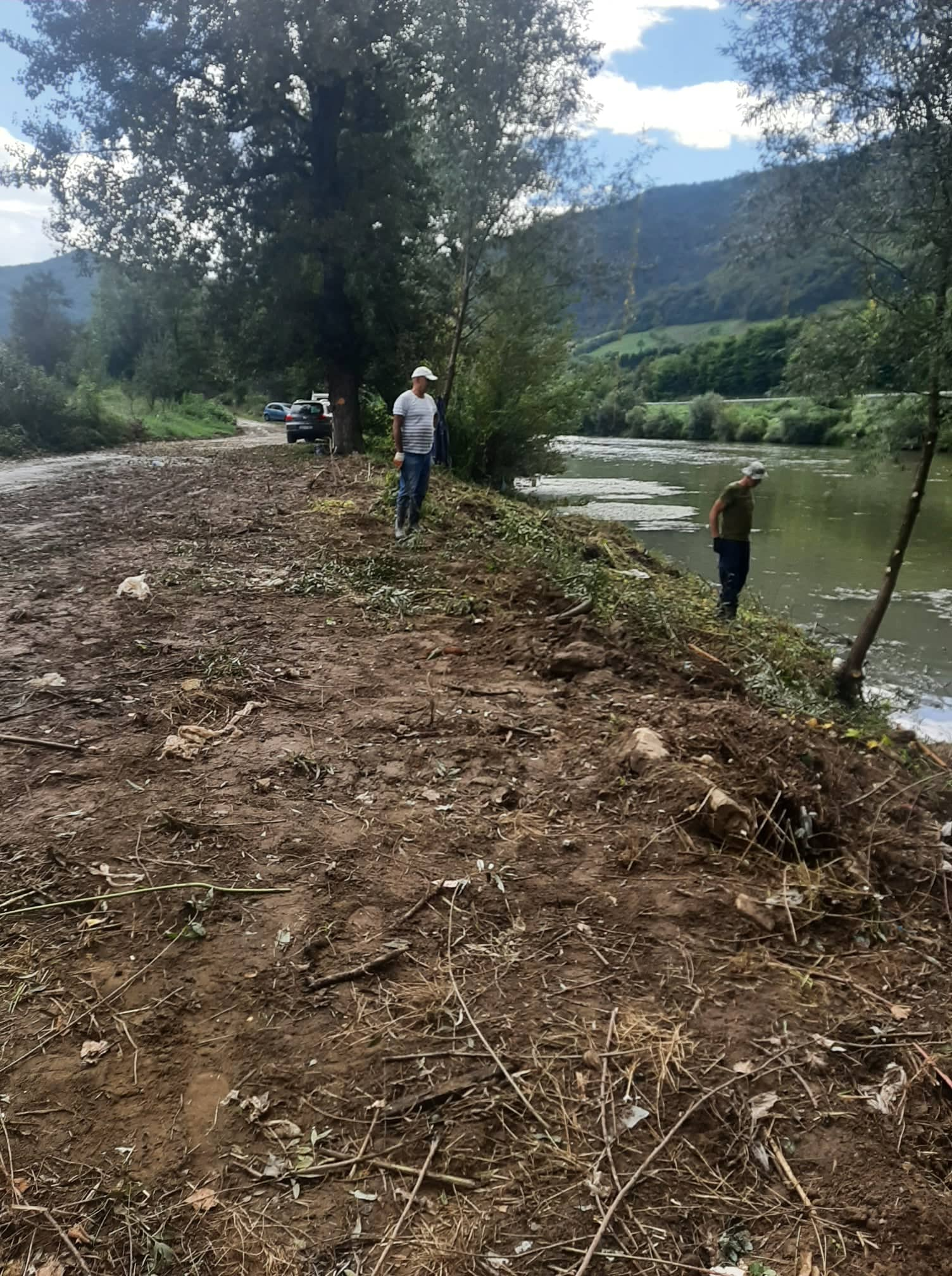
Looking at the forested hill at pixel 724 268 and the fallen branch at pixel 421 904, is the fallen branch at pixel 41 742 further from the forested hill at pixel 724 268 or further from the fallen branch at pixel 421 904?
the forested hill at pixel 724 268

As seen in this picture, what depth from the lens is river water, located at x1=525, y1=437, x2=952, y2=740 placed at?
34.4 ft

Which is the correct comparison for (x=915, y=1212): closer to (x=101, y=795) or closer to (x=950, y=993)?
(x=950, y=993)

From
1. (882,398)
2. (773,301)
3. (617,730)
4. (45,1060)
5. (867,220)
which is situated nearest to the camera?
(45,1060)

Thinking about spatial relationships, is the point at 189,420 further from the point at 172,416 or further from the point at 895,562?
the point at 895,562

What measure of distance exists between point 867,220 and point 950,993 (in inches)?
289

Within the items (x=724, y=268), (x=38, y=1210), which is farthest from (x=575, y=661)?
(x=724, y=268)

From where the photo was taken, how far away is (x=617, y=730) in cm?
471

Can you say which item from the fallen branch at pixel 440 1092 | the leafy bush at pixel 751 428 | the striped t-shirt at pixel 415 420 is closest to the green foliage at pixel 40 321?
the striped t-shirt at pixel 415 420

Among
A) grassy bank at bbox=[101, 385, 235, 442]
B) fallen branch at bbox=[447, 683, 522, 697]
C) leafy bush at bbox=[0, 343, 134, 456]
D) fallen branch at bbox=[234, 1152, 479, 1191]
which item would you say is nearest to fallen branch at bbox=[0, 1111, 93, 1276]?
fallen branch at bbox=[234, 1152, 479, 1191]

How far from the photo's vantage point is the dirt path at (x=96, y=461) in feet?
54.0

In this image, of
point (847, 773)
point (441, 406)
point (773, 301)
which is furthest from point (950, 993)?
point (441, 406)

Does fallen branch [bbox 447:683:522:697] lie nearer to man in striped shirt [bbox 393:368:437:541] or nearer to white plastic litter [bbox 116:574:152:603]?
white plastic litter [bbox 116:574:152:603]

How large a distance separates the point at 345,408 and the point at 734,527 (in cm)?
1384

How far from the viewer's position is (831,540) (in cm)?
1906
